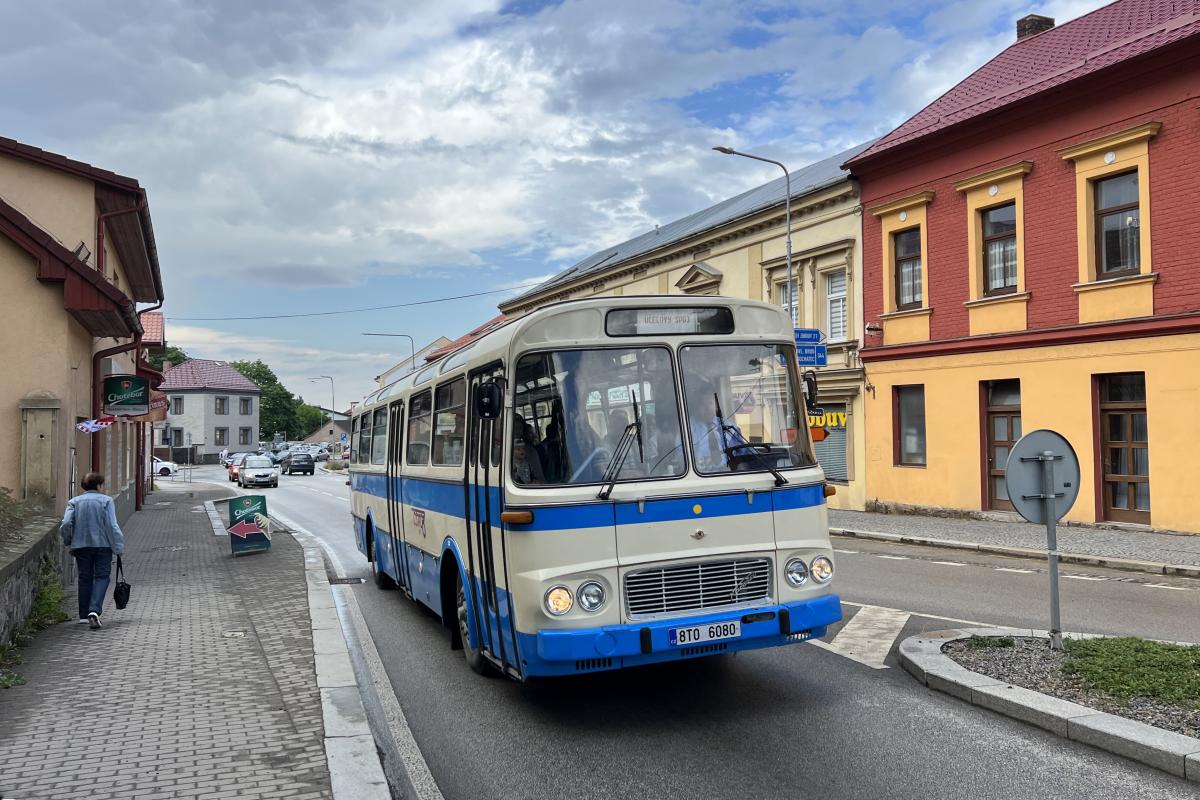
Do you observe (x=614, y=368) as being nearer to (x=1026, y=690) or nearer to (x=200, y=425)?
(x=1026, y=690)

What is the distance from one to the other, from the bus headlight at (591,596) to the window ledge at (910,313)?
17.7m

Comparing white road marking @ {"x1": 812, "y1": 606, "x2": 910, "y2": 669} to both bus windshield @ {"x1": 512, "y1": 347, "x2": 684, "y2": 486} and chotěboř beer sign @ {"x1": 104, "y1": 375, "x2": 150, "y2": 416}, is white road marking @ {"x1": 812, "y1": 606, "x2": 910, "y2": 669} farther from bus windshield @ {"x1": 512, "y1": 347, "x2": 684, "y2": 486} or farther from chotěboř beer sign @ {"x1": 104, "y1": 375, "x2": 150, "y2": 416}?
chotěboř beer sign @ {"x1": 104, "y1": 375, "x2": 150, "y2": 416}

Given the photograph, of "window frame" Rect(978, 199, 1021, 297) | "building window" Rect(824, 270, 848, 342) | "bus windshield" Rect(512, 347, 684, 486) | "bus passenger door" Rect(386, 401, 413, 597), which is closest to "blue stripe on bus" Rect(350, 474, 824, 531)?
"bus windshield" Rect(512, 347, 684, 486)

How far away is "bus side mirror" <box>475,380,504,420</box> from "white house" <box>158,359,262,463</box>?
89.4 m

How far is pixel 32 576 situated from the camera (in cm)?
977

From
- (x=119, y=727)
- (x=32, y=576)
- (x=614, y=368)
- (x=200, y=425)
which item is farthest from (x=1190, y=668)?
(x=200, y=425)

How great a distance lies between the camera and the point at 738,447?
644 cm

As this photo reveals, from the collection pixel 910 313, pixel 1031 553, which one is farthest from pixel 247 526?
pixel 910 313

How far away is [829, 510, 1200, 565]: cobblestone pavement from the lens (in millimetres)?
14656

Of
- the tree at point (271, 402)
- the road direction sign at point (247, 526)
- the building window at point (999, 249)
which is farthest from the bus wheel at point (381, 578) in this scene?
the tree at point (271, 402)

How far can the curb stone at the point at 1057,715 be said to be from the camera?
198 inches

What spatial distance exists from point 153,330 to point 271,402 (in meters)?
102

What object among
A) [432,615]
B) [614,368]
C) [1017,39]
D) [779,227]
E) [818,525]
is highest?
[1017,39]

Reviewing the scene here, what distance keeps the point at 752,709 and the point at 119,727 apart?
4.00 m
